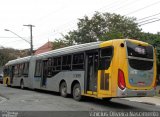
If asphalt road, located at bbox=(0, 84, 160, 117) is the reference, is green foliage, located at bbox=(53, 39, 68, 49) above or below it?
above

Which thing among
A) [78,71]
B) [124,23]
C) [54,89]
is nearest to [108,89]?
[78,71]

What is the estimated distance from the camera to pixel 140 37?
148ft

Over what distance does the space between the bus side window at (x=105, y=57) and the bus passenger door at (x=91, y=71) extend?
646 mm

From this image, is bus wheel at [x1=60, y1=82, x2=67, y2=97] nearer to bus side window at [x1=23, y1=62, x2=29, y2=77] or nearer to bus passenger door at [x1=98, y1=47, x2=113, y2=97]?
bus passenger door at [x1=98, y1=47, x2=113, y2=97]

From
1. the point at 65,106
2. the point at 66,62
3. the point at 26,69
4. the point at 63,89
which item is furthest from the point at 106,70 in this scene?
the point at 26,69

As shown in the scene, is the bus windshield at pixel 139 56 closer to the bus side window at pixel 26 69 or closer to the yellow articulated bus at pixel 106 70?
the yellow articulated bus at pixel 106 70

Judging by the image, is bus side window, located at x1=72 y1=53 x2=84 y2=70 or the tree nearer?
bus side window, located at x1=72 y1=53 x2=84 y2=70

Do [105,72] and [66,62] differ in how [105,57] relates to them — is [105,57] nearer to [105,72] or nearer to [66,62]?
[105,72]

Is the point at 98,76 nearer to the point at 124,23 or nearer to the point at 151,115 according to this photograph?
the point at 151,115

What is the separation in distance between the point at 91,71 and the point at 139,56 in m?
2.73

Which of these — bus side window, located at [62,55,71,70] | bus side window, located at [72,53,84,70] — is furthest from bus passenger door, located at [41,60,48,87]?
bus side window, located at [72,53,84,70]

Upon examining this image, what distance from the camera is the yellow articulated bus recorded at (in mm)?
16000

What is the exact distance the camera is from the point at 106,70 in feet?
54.3

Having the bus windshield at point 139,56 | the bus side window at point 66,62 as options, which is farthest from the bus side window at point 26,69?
the bus windshield at point 139,56
